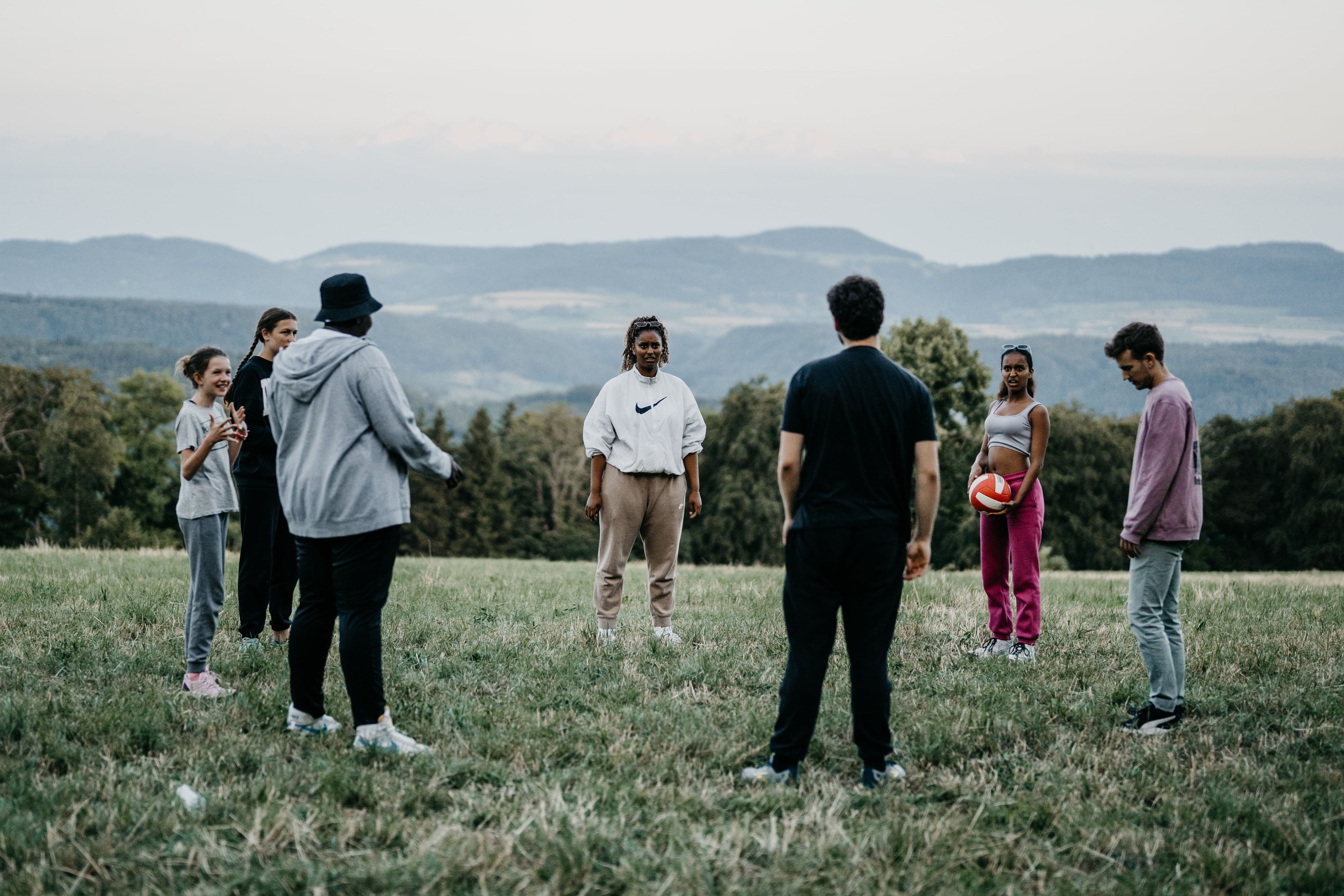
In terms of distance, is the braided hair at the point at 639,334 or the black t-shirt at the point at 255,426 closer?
the black t-shirt at the point at 255,426

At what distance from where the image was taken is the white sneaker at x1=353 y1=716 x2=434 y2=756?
5.02 m

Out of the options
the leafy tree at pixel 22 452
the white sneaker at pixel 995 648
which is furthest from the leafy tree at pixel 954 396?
the leafy tree at pixel 22 452

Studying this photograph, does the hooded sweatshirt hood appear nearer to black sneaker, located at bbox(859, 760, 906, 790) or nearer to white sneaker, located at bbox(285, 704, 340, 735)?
white sneaker, located at bbox(285, 704, 340, 735)

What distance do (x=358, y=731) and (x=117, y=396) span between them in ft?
200

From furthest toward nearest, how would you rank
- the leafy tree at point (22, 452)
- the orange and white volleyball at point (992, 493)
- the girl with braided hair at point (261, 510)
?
the leafy tree at point (22, 452) < the orange and white volleyball at point (992, 493) < the girl with braided hair at point (261, 510)

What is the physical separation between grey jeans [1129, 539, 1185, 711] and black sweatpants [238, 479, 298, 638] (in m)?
5.78

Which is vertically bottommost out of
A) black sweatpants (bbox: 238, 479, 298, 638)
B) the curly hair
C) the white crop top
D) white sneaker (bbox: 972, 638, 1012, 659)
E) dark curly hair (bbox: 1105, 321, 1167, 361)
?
white sneaker (bbox: 972, 638, 1012, 659)

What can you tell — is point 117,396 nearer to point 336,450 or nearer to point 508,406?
point 508,406

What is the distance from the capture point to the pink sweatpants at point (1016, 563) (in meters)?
7.77

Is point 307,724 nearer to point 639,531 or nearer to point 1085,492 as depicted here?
point 639,531

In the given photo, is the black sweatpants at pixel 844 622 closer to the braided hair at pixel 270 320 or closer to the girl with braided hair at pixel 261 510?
the girl with braided hair at pixel 261 510

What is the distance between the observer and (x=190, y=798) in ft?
14.0

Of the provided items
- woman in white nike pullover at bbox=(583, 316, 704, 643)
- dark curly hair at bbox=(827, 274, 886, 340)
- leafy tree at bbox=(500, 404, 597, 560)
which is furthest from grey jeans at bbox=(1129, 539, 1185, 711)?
leafy tree at bbox=(500, 404, 597, 560)

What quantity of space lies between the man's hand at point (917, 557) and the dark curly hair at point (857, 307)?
1014mm
